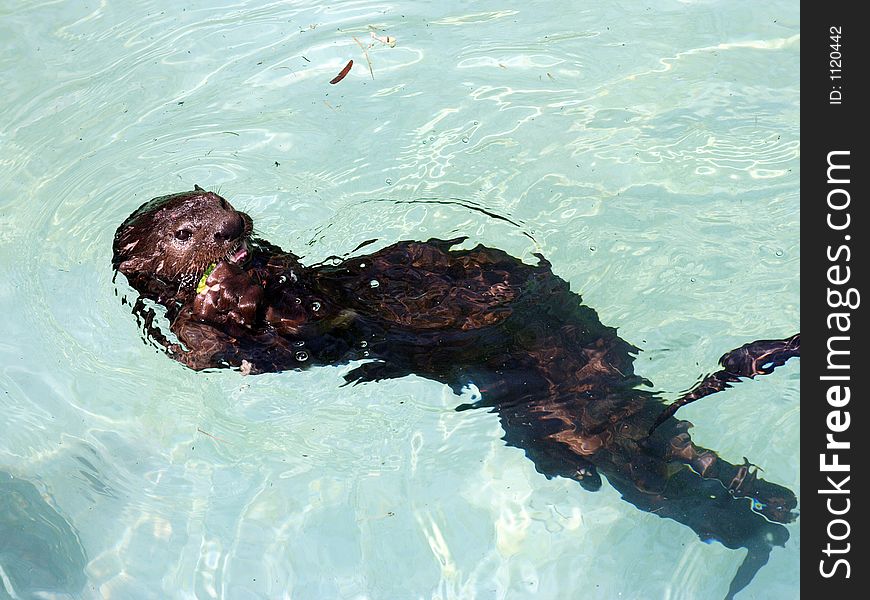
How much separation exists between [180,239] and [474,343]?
1.42 metres

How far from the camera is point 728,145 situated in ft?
17.8

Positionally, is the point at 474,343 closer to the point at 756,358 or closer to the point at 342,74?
the point at 756,358

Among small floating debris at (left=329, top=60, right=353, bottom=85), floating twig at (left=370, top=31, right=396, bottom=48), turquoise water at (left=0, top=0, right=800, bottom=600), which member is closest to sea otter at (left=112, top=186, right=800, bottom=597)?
turquoise water at (left=0, top=0, right=800, bottom=600)

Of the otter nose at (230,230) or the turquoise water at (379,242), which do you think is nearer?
the otter nose at (230,230)

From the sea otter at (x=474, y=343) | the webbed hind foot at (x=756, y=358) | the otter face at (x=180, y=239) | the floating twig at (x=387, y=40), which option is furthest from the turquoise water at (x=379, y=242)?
the otter face at (x=180, y=239)

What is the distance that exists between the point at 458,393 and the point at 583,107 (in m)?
2.33

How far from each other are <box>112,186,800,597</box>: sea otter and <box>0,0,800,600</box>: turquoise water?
0.34 meters

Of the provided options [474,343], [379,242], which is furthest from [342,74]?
[474,343]

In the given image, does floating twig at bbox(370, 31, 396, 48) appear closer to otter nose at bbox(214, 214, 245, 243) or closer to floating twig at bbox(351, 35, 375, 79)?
floating twig at bbox(351, 35, 375, 79)

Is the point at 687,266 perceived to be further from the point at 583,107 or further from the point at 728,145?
the point at 583,107

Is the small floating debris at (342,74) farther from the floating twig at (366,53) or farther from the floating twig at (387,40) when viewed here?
the floating twig at (387,40)

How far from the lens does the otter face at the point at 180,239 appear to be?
3.91 metres

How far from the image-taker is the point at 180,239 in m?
3.90

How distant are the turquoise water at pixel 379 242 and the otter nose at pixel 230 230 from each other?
92 centimetres
